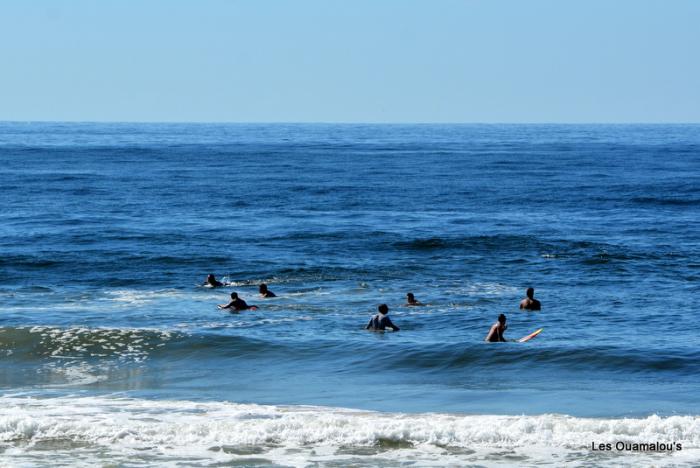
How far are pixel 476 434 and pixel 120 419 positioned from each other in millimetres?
6650

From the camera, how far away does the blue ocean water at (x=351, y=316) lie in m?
20.1

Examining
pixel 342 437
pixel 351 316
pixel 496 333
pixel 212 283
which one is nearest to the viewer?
pixel 342 437

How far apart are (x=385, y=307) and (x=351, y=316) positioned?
2413 millimetres

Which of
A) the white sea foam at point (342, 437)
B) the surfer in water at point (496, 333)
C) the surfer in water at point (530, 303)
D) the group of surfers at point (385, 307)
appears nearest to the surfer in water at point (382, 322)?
the group of surfers at point (385, 307)

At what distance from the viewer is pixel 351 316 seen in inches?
1205

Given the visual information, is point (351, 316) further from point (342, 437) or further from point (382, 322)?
point (342, 437)

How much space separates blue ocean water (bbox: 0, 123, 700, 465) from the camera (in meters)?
20.1

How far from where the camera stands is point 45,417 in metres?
20.2

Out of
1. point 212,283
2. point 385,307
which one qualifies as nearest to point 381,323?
point 385,307

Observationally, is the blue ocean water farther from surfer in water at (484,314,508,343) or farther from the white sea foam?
surfer in water at (484,314,508,343)

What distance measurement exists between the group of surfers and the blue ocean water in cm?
39

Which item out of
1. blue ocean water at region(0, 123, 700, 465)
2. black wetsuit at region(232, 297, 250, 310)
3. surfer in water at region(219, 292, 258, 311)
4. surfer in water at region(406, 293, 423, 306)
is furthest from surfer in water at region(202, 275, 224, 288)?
surfer in water at region(406, 293, 423, 306)

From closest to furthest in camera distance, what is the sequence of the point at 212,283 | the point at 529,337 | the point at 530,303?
the point at 529,337 → the point at 530,303 → the point at 212,283

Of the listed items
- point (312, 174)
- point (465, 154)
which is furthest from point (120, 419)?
point (465, 154)
